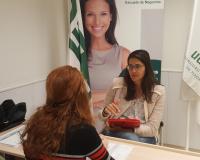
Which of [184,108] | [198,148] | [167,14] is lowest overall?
[198,148]

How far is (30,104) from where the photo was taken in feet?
9.34

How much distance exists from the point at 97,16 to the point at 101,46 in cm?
35

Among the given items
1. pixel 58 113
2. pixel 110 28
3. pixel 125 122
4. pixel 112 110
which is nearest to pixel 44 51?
pixel 110 28

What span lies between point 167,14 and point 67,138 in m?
2.31

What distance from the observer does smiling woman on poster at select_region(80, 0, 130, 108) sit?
2922 mm

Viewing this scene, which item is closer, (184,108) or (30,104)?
(30,104)

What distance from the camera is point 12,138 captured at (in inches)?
76.4

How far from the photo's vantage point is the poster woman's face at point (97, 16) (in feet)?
9.53

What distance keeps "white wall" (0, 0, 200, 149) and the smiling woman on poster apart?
0.41 meters

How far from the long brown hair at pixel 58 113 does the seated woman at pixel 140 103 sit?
0.97 meters

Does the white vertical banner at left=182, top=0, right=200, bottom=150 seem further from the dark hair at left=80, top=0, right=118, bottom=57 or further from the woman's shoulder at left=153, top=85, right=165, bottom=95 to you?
the dark hair at left=80, top=0, right=118, bottom=57

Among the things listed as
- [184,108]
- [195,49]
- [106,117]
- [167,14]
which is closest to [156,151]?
[106,117]

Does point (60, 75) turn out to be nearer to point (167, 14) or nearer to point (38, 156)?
point (38, 156)

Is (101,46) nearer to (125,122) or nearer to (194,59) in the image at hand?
(194,59)
